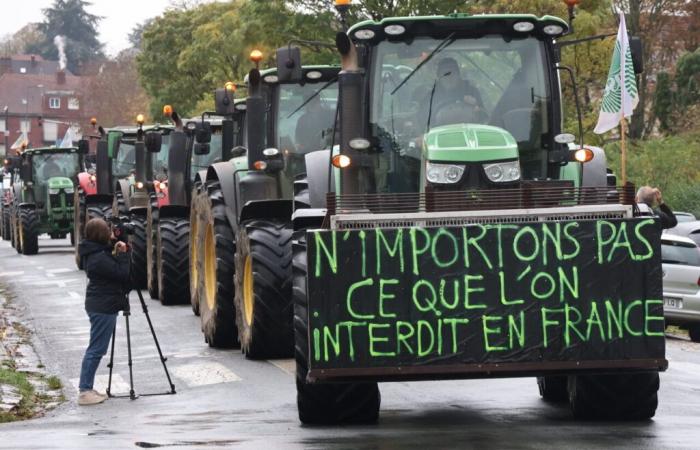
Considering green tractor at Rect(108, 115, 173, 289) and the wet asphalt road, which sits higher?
green tractor at Rect(108, 115, 173, 289)

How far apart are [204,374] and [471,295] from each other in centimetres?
537

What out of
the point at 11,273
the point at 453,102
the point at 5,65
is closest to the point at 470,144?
the point at 453,102

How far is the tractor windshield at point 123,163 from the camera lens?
3166 cm

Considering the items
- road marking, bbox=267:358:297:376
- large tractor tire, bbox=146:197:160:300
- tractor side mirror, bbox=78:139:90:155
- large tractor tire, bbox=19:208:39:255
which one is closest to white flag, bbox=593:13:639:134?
large tractor tire, bbox=146:197:160:300

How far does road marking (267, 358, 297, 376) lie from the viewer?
14748 mm

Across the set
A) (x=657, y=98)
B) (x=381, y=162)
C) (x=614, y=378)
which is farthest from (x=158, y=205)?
(x=657, y=98)

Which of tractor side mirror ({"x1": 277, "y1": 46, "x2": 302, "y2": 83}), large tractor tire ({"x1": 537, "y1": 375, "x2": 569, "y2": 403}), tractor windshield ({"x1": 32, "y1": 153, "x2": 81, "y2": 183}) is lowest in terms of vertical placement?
large tractor tire ({"x1": 537, "y1": 375, "x2": 569, "y2": 403})

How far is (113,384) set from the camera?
1500 cm

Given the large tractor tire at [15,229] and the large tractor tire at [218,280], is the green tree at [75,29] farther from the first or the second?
the large tractor tire at [218,280]

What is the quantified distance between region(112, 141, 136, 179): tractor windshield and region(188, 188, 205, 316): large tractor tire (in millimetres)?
11500

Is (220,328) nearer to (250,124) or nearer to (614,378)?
(250,124)

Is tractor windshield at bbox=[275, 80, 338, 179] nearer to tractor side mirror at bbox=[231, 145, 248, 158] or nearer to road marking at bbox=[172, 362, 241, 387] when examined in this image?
tractor side mirror at bbox=[231, 145, 248, 158]

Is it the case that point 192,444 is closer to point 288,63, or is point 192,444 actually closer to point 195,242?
point 288,63

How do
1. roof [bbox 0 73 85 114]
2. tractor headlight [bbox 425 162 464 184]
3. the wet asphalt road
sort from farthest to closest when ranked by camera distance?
roof [bbox 0 73 85 114], tractor headlight [bbox 425 162 464 184], the wet asphalt road
